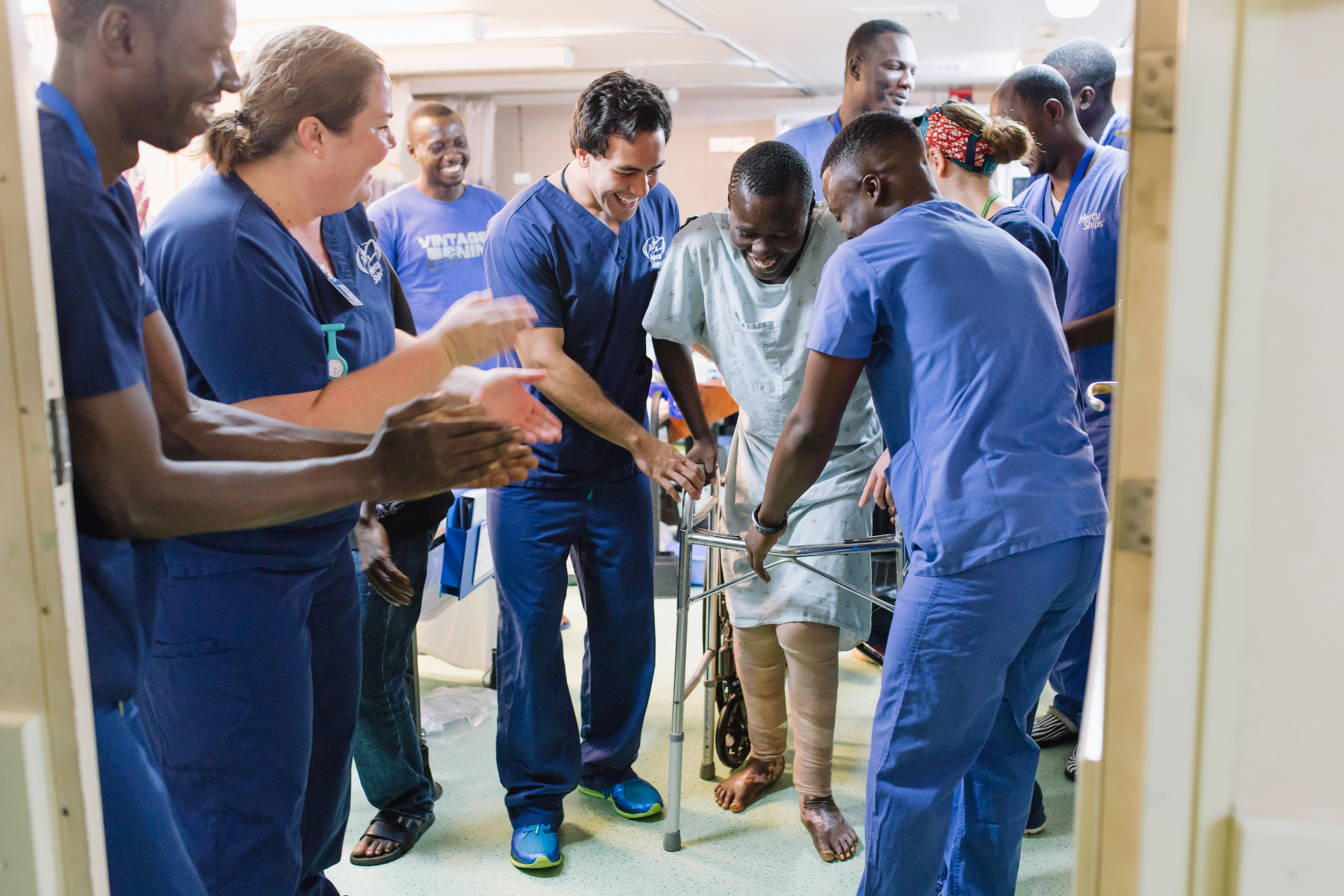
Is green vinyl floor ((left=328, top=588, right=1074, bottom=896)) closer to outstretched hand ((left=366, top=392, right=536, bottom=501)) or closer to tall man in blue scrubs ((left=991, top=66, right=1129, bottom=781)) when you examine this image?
tall man in blue scrubs ((left=991, top=66, right=1129, bottom=781))

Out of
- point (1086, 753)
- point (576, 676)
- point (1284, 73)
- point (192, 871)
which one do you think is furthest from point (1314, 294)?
point (576, 676)

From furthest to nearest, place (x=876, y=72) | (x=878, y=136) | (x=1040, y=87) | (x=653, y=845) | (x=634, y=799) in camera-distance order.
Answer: (x=876, y=72) < (x=1040, y=87) < (x=634, y=799) < (x=653, y=845) < (x=878, y=136)

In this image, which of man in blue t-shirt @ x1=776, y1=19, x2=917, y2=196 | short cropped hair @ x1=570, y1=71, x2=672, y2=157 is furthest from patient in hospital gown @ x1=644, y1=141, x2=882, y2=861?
man in blue t-shirt @ x1=776, y1=19, x2=917, y2=196

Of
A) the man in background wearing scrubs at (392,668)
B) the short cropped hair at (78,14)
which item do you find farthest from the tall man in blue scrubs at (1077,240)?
the short cropped hair at (78,14)

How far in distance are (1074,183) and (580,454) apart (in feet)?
5.19

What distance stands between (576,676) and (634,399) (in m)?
1.34

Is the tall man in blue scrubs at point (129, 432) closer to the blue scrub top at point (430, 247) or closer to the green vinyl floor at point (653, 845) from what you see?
the green vinyl floor at point (653, 845)

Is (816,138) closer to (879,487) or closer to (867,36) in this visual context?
(867,36)

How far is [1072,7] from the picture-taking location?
4906mm

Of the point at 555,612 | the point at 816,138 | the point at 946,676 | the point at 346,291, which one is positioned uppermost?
the point at 816,138

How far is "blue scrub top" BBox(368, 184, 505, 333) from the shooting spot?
392 cm

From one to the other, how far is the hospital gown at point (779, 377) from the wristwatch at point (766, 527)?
0.29 m

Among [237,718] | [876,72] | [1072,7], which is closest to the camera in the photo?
[237,718]

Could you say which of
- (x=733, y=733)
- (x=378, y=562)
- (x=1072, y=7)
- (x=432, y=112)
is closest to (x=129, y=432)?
(x=378, y=562)
